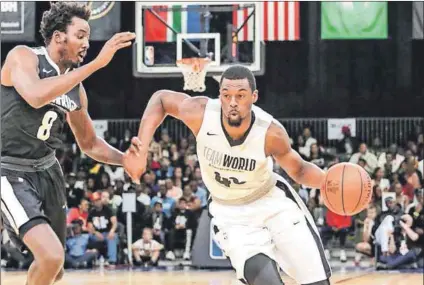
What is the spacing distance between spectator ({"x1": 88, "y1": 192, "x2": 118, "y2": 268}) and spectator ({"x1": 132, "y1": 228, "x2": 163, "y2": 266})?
0.37 m

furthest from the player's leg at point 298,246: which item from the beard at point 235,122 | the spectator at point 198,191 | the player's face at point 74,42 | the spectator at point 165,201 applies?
the spectator at point 198,191

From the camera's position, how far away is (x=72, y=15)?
581cm

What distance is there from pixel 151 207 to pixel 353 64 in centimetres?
739

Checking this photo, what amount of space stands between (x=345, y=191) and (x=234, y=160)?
86 cm

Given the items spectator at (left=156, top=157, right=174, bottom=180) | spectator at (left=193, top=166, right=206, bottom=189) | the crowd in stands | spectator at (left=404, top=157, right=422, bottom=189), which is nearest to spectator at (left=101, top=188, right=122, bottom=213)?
the crowd in stands

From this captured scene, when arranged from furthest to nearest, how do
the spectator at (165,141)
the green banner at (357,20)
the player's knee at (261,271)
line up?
the spectator at (165,141) → the green banner at (357,20) → the player's knee at (261,271)

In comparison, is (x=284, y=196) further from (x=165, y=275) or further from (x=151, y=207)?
(x=151, y=207)

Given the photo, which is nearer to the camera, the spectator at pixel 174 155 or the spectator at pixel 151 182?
the spectator at pixel 151 182

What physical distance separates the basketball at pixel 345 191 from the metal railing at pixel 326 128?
41.6ft

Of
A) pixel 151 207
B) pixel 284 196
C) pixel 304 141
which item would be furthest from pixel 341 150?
pixel 284 196

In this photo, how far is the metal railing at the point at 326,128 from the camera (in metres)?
19.0

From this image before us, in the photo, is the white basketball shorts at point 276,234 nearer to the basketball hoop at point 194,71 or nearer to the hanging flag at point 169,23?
the basketball hoop at point 194,71

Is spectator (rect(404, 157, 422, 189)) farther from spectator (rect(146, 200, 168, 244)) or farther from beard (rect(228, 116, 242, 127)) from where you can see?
beard (rect(228, 116, 242, 127))

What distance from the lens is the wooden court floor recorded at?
11.4m
